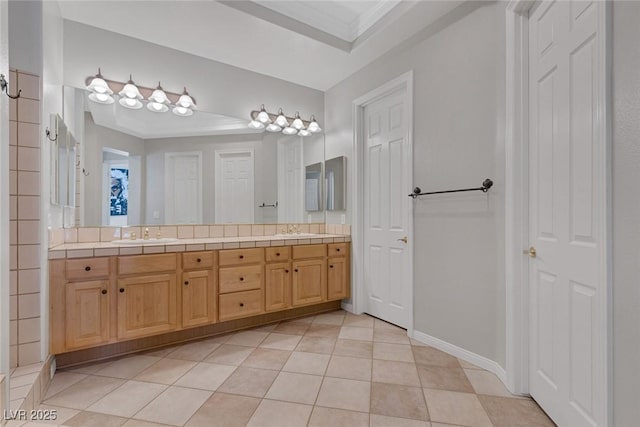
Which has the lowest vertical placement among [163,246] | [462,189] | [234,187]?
[163,246]

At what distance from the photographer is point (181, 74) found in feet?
9.39

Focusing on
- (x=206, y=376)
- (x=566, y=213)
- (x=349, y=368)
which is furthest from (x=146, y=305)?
(x=566, y=213)

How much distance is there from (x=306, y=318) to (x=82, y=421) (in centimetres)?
195

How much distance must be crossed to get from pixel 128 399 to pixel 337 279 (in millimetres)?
2028

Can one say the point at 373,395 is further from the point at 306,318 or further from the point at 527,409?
the point at 306,318

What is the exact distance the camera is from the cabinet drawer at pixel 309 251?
2980 mm

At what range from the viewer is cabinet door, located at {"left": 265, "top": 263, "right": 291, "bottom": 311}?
9.18 ft

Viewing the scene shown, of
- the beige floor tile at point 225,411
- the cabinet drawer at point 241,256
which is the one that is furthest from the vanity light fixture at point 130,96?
the beige floor tile at point 225,411

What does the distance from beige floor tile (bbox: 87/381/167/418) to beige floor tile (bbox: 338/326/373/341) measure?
56.8 inches

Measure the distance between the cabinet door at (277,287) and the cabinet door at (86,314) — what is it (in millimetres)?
1226

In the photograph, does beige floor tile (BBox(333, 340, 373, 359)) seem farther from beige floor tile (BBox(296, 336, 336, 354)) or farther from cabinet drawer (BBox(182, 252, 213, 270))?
cabinet drawer (BBox(182, 252, 213, 270))

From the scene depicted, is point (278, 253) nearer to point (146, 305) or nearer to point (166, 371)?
point (146, 305)

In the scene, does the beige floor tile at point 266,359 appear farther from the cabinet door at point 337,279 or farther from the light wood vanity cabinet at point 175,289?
the cabinet door at point 337,279

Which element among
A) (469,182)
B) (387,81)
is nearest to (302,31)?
(387,81)
